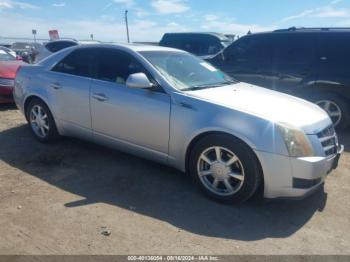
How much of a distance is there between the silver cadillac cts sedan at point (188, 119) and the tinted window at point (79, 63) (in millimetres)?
15

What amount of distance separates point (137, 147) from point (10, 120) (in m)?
3.92

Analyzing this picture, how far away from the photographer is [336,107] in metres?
6.62

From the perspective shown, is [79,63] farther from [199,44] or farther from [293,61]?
[199,44]

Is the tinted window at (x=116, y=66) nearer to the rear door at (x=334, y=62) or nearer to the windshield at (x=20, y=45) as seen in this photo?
the rear door at (x=334, y=62)

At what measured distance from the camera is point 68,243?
9.87 feet

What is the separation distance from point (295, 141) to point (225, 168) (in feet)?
2.45

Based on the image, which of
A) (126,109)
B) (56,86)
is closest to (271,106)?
(126,109)

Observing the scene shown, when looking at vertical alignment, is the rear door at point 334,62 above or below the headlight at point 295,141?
above

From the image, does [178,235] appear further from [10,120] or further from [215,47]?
[215,47]

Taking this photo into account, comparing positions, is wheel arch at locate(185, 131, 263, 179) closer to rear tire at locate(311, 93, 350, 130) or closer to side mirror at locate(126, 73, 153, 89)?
side mirror at locate(126, 73, 153, 89)

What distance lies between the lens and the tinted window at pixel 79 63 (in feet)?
15.9

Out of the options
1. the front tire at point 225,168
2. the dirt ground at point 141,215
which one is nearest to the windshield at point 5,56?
the dirt ground at point 141,215

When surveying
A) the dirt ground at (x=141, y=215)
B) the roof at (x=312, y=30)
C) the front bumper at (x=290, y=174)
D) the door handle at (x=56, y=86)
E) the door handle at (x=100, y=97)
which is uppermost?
the roof at (x=312, y=30)

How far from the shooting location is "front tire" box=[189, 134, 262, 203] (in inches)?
138
